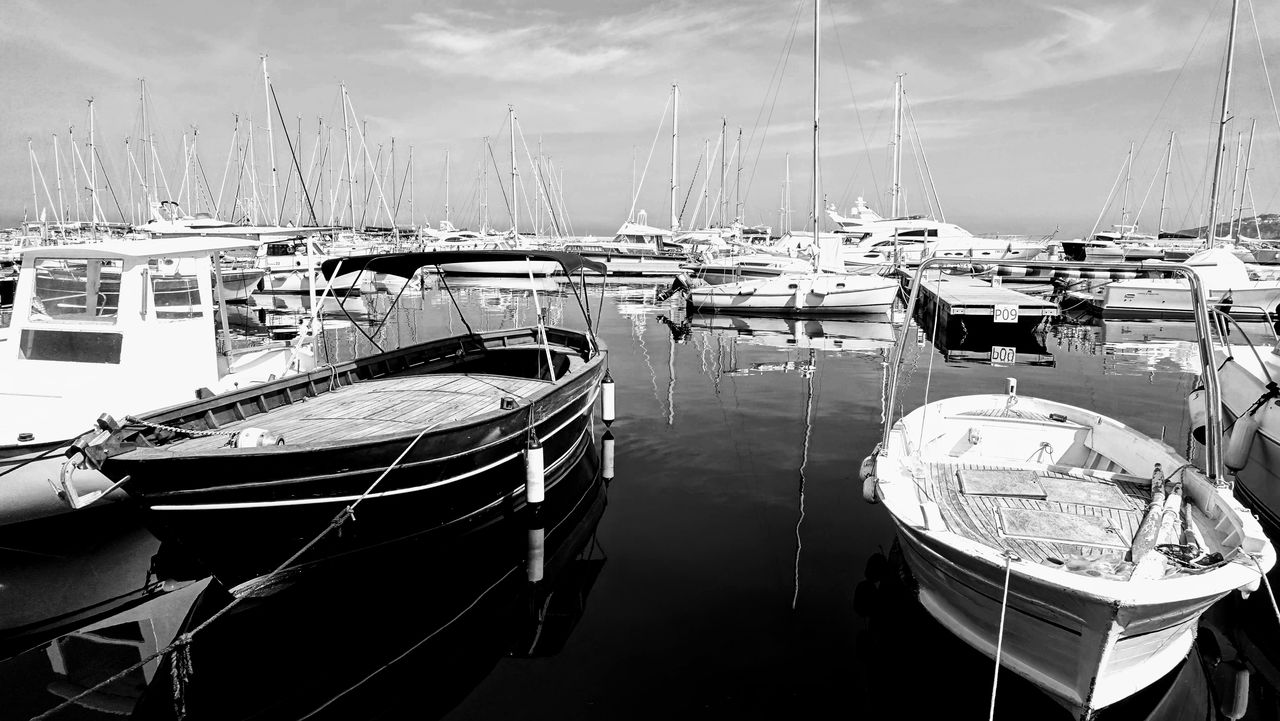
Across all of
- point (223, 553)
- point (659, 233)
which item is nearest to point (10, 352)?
point (223, 553)

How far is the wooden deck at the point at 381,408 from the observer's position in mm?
7883

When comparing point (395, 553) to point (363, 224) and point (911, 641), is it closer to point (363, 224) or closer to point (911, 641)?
point (911, 641)

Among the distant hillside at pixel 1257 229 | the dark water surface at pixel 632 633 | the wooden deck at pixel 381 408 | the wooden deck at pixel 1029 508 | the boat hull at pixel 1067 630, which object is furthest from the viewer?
the distant hillside at pixel 1257 229

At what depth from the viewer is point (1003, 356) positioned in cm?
2088

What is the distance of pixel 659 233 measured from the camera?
208ft

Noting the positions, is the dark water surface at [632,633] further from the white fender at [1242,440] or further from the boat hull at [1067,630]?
the white fender at [1242,440]

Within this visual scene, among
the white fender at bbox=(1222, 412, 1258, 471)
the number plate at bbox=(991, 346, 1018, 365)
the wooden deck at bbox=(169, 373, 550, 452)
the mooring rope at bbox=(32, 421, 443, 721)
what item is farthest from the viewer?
the number plate at bbox=(991, 346, 1018, 365)

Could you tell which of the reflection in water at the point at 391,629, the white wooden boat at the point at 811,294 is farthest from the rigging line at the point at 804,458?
the white wooden boat at the point at 811,294

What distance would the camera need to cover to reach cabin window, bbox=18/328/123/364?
9445mm

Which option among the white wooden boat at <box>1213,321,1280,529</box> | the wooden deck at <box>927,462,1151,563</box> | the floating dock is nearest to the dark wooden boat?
the wooden deck at <box>927,462,1151,563</box>

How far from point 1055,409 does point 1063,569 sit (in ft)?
14.4

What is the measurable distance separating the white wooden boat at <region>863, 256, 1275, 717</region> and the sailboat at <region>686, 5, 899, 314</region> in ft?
68.1

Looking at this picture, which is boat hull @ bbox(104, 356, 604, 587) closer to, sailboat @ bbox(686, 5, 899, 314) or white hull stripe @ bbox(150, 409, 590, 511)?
white hull stripe @ bbox(150, 409, 590, 511)

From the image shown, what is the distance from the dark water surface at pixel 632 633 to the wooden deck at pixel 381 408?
146 centimetres
